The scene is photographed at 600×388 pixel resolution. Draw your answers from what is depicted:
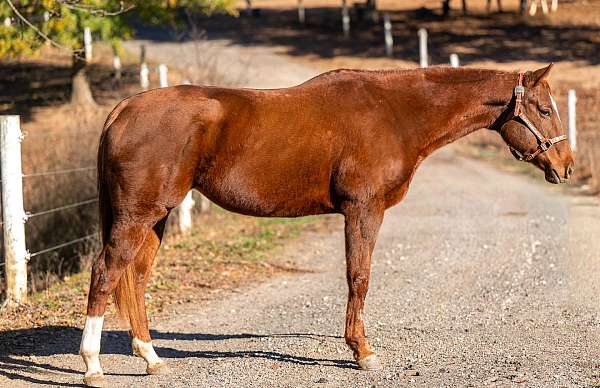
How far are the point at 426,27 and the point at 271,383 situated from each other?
37536mm

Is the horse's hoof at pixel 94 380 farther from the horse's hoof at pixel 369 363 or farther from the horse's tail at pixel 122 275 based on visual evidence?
the horse's hoof at pixel 369 363

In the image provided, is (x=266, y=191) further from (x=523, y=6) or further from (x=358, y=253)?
(x=523, y=6)

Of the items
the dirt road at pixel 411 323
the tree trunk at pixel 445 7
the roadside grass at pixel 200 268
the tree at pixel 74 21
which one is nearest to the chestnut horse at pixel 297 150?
the dirt road at pixel 411 323

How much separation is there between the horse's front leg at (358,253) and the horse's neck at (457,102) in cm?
67

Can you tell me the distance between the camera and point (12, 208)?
9367mm

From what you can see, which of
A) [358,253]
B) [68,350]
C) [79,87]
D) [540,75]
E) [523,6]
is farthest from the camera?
[523,6]

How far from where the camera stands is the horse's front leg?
23.6 feet

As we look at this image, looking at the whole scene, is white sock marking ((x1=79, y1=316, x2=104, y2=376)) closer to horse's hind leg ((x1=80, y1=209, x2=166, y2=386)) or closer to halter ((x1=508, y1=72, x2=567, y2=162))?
horse's hind leg ((x1=80, y1=209, x2=166, y2=386))

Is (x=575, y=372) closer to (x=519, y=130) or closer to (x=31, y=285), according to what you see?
(x=519, y=130)

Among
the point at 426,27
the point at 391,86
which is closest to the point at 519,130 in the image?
the point at 391,86

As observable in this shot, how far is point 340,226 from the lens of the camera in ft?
46.5

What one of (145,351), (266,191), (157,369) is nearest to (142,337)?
(145,351)

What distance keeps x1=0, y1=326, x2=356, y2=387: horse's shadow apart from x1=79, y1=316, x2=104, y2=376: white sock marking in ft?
0.82

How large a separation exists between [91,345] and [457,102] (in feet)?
10.5
